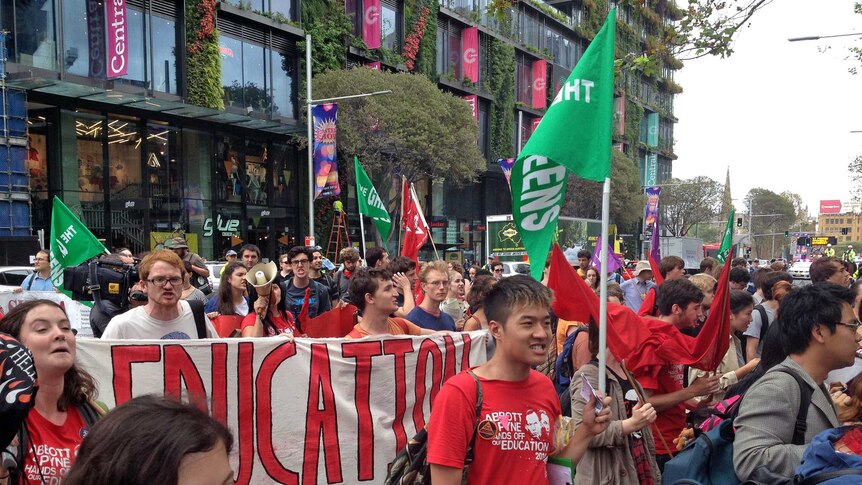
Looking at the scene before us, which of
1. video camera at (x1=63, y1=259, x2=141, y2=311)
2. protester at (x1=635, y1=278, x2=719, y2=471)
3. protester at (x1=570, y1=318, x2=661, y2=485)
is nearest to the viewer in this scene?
protester at (x1=570, y1=318, x2=661, y2=485)

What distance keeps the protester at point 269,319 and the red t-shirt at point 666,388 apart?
2.54 meters

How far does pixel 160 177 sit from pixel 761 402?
84.6ft

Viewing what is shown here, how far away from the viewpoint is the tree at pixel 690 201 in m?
62.3

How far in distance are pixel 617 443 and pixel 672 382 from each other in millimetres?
829

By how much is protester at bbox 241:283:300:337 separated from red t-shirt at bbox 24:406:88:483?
236 centimetres

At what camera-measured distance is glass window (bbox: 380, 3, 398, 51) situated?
33.6 meters

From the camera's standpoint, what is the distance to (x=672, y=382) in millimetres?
4137

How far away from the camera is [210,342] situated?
15.0 ft

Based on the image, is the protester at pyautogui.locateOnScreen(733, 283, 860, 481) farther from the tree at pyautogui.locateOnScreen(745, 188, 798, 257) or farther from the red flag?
the tree at pyautogui.locateOnScreen(745, 188, 798, 257)

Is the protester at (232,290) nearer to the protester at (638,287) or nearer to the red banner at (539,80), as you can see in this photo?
the protester at (638,287)

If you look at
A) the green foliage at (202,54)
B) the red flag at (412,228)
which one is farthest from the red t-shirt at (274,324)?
the green foliage at (202,54)

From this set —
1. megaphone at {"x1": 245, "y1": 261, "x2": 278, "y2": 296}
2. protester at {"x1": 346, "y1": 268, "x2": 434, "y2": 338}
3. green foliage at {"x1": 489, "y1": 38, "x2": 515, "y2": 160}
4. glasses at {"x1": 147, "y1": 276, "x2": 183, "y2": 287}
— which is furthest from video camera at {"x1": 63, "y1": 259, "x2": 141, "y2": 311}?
green foliage at {"x1": 489, "y1": 38, "x2": 515, "y2": 160}

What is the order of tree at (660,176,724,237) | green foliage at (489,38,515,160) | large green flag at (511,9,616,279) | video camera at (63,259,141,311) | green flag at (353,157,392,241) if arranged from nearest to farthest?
large green flag at (511,9,616,279), video camera at (63,259,141,311), green flag at (353,157,392,241), green foliage at (489,38,515,160), tree at (660,176,724,237)

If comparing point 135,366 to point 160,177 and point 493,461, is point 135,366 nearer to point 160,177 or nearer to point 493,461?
point 493,461
